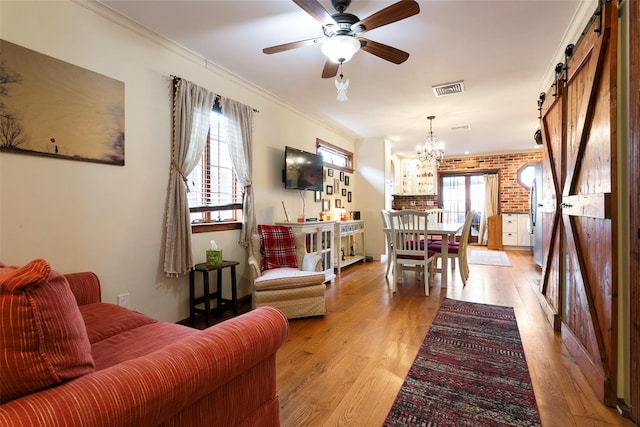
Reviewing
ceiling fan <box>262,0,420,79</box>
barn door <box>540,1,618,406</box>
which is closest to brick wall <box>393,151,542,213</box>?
barn door <box>540,1,618,406</box>

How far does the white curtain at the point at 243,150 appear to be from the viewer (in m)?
3.31

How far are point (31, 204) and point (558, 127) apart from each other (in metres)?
3.85

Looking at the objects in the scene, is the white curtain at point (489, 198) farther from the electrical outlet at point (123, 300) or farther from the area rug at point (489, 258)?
the electrical outlet at point (123, 300)

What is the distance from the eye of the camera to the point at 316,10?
6.28 ft

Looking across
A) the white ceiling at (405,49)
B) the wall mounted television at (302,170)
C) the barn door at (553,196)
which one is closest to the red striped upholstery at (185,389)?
the white ceiling at (405,49)

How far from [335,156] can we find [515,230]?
4.88 metres

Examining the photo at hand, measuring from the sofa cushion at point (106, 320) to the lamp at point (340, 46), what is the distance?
2032 millimetres

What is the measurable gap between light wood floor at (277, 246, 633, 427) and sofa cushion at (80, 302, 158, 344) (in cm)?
90

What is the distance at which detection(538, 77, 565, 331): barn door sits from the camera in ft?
8.42

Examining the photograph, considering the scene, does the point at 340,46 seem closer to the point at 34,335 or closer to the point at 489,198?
the point at 34,335

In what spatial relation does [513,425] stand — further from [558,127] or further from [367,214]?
[367,214]

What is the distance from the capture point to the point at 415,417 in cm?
156

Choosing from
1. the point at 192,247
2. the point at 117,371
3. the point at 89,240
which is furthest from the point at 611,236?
the point at 89,240

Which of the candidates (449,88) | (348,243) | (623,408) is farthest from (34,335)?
(348,243)
